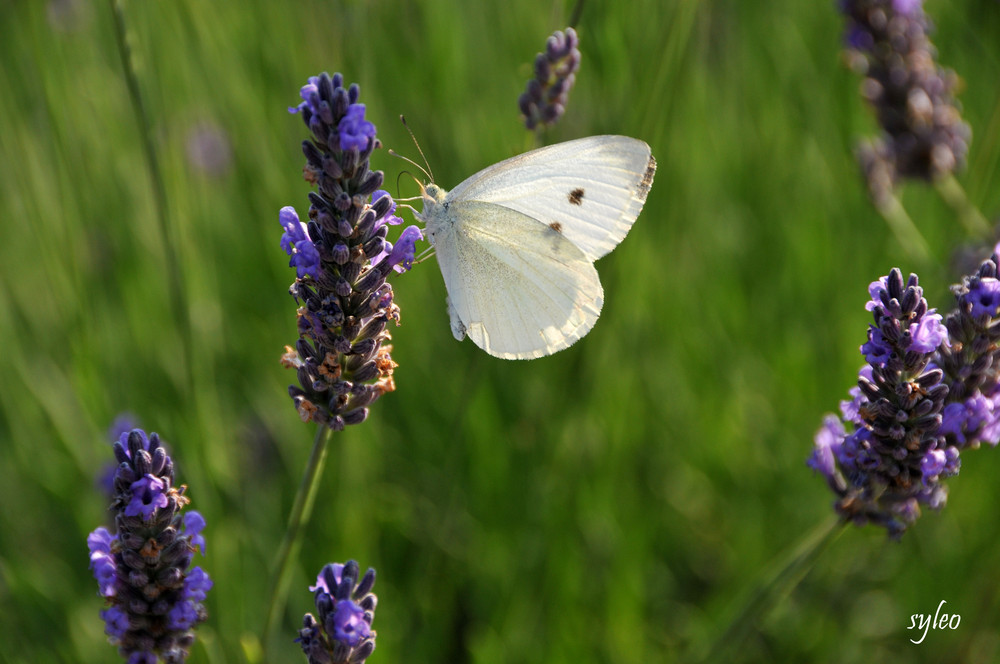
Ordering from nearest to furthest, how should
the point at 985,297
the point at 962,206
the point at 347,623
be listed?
the point at 347,623 < the point at 985,297 < the point at 962,206

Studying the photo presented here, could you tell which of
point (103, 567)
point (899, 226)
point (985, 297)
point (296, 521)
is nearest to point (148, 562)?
point (103, 567)

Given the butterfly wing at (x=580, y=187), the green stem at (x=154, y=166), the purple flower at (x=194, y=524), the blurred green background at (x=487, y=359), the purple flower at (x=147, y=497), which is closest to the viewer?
the purple flower at (x=147, y=497)

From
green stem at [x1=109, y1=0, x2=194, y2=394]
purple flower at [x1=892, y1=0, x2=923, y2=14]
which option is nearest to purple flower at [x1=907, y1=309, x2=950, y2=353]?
green stem at [x1=109, y1=0, x2=194, y2=394]

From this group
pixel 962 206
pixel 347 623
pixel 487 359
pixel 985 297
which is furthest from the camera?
pixel 962 206

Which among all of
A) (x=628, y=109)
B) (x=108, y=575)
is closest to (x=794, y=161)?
(x=628, y=109)

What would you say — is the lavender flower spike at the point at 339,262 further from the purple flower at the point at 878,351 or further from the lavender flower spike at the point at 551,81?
the purple flower at the point at 878,351

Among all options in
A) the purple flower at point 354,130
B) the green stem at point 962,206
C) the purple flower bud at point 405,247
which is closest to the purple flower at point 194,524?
the purple flower bud at point 405,247

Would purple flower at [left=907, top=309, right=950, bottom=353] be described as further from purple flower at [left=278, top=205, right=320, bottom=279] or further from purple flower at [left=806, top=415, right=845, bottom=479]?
purple flower at [left=278, top=205, right=320, bottom=279]

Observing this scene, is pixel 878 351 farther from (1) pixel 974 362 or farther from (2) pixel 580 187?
(2) pixel 580 187
